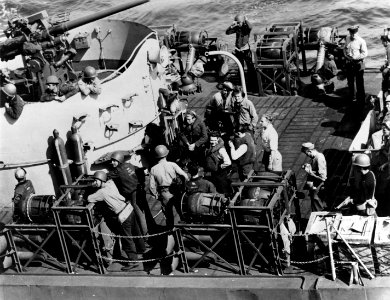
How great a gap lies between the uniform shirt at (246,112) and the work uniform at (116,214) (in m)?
3.26

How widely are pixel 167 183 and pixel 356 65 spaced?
20.5 ft

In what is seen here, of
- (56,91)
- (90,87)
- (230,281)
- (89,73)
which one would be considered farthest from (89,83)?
(230,281)

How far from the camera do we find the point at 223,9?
122 feet

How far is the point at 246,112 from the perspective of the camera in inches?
579

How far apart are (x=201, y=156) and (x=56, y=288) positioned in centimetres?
368

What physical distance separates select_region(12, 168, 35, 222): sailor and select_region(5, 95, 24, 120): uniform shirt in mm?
1373

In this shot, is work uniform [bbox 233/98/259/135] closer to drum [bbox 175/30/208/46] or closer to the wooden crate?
the wooden crate

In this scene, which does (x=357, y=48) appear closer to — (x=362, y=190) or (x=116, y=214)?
(x=362, y=190)

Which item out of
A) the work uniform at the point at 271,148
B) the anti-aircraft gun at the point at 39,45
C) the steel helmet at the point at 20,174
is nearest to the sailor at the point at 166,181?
the work uniform at the point at 271,148

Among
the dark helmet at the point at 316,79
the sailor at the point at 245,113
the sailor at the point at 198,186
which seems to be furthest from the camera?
the dark helmet at the point at 316,79

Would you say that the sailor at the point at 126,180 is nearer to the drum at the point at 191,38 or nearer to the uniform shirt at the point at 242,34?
the uniform shirt at the point at 242,34

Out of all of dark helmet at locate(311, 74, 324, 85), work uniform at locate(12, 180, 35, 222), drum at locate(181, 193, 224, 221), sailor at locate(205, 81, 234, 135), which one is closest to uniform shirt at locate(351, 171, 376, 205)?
drum at locate(181, 193, 224, 221)

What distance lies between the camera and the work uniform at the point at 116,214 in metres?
12.3

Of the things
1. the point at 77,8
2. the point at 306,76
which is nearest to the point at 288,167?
the point at 306,76
